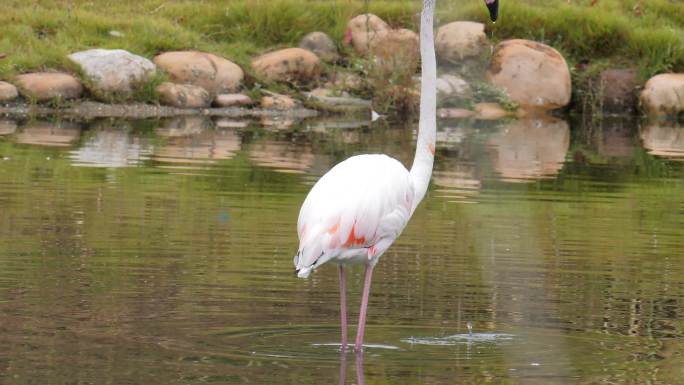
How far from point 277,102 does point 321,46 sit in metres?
2.41

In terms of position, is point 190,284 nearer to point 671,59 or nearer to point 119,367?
point 119,367

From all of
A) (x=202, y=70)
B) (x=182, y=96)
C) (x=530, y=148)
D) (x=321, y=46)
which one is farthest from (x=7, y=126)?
(x=321, y=46)

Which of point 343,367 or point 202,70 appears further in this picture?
point 202,70

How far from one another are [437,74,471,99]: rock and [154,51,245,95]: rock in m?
3.79

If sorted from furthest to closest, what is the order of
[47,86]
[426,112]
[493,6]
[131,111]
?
[131,111], [47,86], [426,112], [493,6]

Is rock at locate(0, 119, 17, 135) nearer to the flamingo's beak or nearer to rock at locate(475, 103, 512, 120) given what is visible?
rock at locate(475, 103, 512, 120)

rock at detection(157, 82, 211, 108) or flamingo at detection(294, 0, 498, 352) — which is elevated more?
flamingo at detection(294, 0, 498, 352)

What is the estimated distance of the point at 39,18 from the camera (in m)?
24.7

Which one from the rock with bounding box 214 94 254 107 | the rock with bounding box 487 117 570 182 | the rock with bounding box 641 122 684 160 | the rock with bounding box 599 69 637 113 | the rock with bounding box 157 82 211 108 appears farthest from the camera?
the rock with bounding box 599 69 637 113

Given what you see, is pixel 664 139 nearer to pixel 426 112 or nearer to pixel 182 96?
pixel 182 96

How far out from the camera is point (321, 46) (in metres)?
26.2

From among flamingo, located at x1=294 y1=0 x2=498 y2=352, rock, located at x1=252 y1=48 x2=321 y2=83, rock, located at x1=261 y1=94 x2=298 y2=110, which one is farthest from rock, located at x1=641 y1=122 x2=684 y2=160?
flamingo, located at x1=294 y1=0 x2=498 y2=352

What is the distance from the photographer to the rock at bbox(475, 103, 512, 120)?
84.1 ft

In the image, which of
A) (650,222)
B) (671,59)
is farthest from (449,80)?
(650,222)
